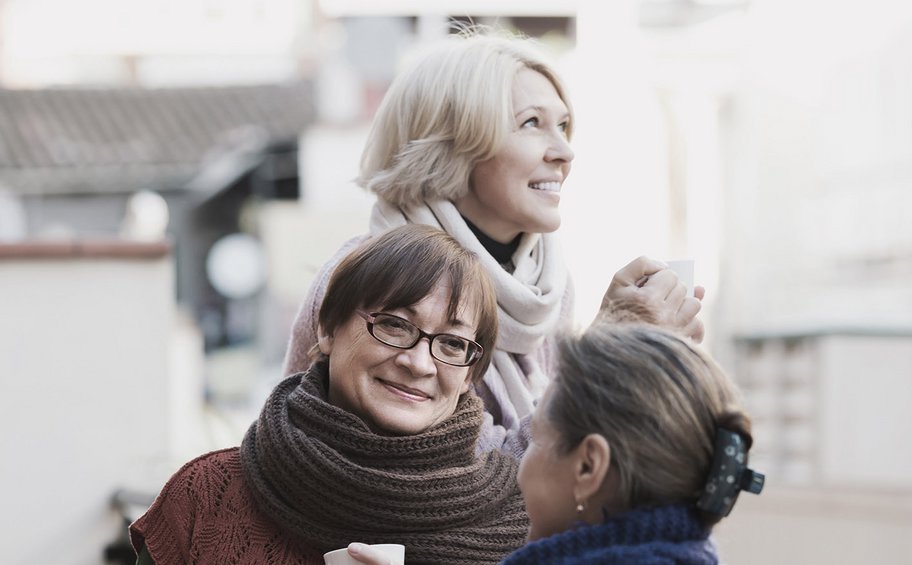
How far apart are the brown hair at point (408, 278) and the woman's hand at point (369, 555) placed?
1.44ft

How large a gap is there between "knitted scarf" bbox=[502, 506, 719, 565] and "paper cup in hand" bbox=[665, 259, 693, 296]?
61 cm

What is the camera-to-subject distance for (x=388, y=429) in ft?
7.54

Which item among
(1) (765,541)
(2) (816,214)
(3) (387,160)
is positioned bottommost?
(1) (765,541)

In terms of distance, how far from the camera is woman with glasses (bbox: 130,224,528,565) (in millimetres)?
2238

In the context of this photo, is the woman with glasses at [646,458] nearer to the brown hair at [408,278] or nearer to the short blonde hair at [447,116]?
the brown hair at [408,278]

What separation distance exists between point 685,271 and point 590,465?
637 mm

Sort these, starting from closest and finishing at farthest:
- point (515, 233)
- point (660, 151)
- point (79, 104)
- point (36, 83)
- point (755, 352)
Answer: point (515, 233) → point (755, 352) → point (660, 151) → point (79, 104) → point (36, 83)

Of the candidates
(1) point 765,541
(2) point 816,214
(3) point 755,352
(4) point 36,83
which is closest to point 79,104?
(4) point 36,83

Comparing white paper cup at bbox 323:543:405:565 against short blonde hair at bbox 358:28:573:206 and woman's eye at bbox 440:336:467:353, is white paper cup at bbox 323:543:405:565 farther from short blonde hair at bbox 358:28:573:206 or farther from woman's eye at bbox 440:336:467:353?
short blonde hair at bbox 358:28:573:206

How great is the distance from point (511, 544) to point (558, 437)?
0.48 m

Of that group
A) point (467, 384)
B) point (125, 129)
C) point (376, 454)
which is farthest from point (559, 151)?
point (125, 129)

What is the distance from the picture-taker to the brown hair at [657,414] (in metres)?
1.80

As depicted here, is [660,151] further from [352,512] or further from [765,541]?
[352,512]

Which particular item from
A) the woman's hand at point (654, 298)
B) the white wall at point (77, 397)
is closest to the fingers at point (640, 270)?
the woman's hand at point (654, 298)
